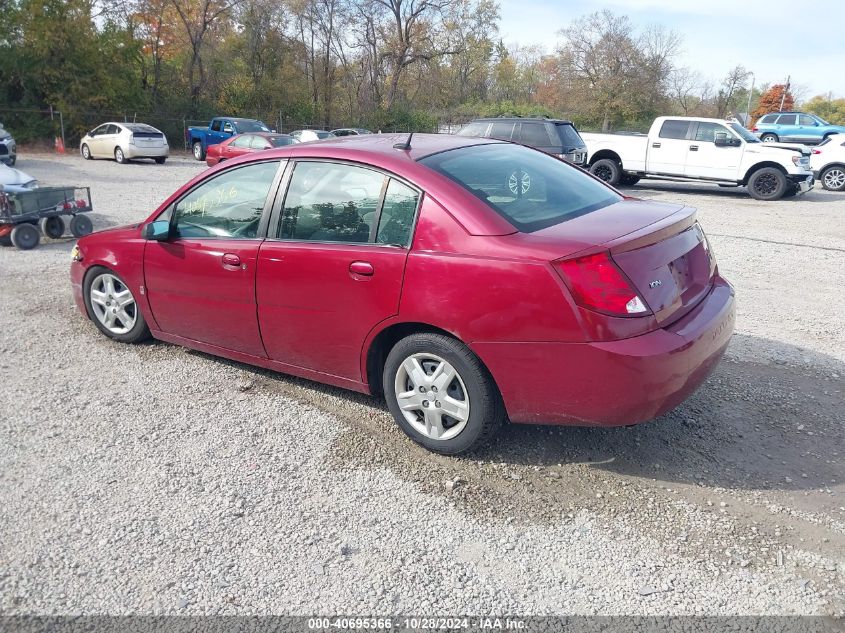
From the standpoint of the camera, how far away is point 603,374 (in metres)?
3.05

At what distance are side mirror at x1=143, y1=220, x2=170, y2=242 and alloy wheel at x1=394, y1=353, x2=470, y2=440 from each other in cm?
203

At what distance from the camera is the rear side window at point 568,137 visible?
50.8 ft

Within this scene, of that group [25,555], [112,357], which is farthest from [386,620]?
[112,357]

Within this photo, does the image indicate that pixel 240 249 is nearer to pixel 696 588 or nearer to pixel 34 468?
pixel 34 468

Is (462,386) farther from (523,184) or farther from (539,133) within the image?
(539,133)

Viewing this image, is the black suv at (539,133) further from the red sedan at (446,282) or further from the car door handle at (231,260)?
the car door handle at (231,260)

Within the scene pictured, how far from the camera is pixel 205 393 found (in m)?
4.41

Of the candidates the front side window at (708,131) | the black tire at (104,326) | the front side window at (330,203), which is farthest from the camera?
the front side window at (708,131)

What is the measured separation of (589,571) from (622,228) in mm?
1659

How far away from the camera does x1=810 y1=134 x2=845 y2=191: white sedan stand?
61.5 feet

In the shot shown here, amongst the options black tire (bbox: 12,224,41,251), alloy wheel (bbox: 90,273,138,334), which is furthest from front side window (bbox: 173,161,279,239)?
black tire (bbox: 12,224,41,251)

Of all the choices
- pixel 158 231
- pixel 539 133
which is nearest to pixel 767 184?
pixel 539 133

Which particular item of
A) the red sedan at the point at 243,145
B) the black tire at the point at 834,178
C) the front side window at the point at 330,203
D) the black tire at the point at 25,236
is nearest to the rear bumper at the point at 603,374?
the front side window at the point at 330,203

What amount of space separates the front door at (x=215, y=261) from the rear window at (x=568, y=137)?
12.2 metres
